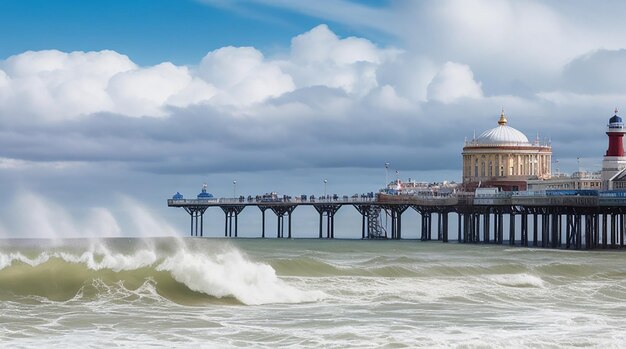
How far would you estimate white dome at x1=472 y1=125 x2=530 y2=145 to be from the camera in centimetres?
8650

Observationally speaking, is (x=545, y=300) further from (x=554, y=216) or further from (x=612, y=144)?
(x=612, y=144)

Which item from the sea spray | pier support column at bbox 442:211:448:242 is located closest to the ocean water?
the sea spray

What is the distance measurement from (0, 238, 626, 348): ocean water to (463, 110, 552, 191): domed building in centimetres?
4000

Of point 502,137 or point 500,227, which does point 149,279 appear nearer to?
point 500,227

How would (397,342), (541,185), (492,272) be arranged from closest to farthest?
(397,342) < (492,272) < (541,185)

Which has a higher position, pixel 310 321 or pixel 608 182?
pixel 608 182

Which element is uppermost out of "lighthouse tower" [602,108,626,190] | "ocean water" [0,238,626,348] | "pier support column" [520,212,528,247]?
"lighthouse tower" [602,108,626,190]

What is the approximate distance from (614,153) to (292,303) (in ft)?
151

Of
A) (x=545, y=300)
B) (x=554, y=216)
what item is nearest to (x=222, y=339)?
(x=545, y=300)

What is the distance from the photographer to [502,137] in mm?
86688

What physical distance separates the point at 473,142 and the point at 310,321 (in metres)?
62.5

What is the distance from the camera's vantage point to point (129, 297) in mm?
31688

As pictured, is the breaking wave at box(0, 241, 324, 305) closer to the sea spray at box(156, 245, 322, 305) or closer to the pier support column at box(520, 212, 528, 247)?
the sea spray at box(156, 245, 322, 305)

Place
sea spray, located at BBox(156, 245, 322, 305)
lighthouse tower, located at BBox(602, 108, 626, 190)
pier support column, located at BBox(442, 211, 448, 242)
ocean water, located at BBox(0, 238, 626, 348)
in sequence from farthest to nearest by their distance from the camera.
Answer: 1. pier support column, located at BBox(442, 211, 448, 242)
2. lighthouse tower, located at BBox(602, 108, 626, 190)
3. sea spray, located at BBox(156, 245, 322, 305)
4. ocean water, located at BBox(0, 238, 626, 348)
